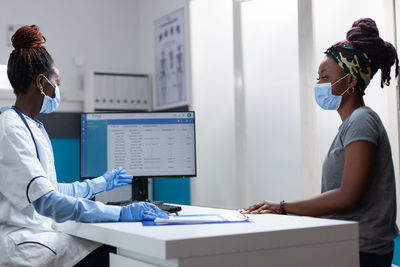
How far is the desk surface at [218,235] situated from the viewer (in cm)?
112

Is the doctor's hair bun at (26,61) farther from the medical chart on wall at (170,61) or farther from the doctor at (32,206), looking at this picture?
the medical chart on wall at (170,61)

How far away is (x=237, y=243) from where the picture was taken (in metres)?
1.18

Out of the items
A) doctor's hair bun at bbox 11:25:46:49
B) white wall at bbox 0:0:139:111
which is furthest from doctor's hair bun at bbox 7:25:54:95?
white wall at bbox 0:0:139:111

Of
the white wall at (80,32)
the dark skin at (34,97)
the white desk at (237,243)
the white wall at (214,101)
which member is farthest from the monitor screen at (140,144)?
the white wall at (80,32)

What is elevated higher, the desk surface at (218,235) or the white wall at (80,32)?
the white wall at (80,32)

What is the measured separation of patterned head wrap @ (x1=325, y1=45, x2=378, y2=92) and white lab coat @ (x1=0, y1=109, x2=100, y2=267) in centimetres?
102

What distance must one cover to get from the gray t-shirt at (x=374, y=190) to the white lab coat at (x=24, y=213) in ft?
2.64

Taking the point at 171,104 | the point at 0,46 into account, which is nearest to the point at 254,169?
the point at 171,104

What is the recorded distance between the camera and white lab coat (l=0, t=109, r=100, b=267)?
149cm

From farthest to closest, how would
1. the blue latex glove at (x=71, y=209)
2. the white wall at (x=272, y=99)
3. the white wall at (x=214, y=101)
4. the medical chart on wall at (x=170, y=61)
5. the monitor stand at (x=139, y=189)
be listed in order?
A: the medical chart on wall at (x=170, y=61)
the white wall at (x=214, y=101)
the white wall at (x=272, y=99)
the monitor stand at (x=139, y=189)
the blue latex glove at (x=71, y=209)

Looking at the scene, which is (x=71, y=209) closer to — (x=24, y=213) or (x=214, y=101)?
(x=24, y=213)

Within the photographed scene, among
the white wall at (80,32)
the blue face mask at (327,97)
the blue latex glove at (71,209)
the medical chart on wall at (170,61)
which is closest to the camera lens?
the blue latex glove at (71,209)

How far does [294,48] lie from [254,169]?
734 millimetres

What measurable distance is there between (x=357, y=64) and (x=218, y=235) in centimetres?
91
